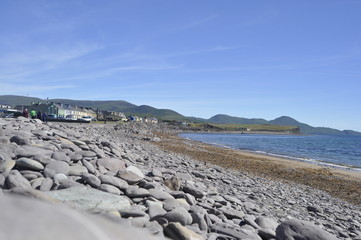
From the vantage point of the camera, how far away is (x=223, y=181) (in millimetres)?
10906

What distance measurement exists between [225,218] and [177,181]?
1833 millimetres

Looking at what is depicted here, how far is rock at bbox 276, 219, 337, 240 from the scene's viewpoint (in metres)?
4.57

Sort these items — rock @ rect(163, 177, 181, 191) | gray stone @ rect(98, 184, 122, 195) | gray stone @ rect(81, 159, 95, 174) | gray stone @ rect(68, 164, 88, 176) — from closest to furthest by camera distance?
gray stone @ rect(98, 184, 122, 195), gray stone @ rect(68, 164, 88, 176), gray stone @ rect(81, 159, 95, 174), rock @ rect(163, 177, 181, 191)

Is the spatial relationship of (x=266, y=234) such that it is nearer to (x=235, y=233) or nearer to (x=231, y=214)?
(x=235, y=233)

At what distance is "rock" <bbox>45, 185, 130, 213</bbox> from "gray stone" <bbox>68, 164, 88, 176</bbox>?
1400mm

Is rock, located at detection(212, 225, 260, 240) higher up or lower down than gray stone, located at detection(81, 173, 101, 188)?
lower down

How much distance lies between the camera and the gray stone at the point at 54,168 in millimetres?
5168

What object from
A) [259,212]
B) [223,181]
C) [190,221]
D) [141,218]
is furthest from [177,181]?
[223,181]

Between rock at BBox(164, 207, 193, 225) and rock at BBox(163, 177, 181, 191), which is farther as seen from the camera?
rock at BBox(163, 177, 181, 191)

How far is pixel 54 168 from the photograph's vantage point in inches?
215

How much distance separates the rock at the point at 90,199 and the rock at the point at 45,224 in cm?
223

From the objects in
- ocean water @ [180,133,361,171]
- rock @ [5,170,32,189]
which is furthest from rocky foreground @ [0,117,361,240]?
ocean water @ [180,133,361,171]

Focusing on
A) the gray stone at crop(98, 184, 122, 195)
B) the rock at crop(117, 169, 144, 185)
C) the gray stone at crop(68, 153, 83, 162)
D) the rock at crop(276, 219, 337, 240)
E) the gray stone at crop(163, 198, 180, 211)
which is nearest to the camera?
the rock at crop(276, 219, 337, 240)

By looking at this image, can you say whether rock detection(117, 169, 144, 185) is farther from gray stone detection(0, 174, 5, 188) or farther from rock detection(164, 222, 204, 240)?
rock detection(164, 222, 204, 240)
